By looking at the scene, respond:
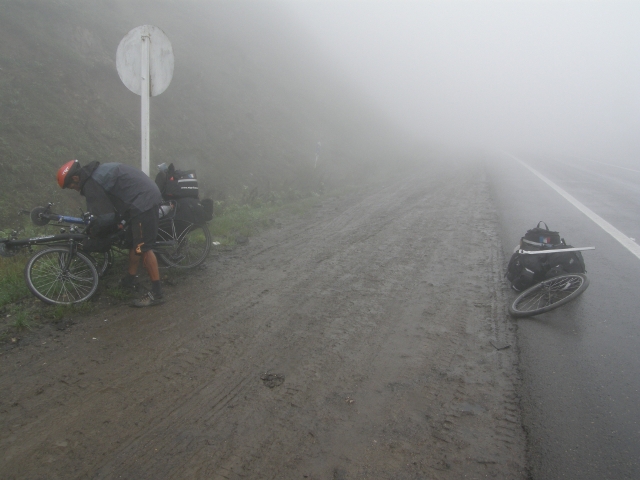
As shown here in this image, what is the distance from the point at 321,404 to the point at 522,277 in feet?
11.4

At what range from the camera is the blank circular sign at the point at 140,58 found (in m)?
5.57

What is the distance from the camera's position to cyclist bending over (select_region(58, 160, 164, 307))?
14.6ft

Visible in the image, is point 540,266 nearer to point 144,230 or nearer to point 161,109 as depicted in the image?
point 144,230

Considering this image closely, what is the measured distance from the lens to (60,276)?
4602 mm

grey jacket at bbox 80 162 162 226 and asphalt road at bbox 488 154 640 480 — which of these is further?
grey jacket at bbox 80 162 162 226

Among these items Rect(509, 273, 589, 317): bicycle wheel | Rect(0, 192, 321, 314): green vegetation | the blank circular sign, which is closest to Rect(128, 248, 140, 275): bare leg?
Rect(0, 192, 321, 314): green vegetation

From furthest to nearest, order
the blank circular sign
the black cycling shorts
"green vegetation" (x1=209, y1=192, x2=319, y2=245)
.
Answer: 1. "green vegetation" (x1=209, y1=192, x2=319, y2=245)
2. the blank circular sign
3. the black cycling shorts

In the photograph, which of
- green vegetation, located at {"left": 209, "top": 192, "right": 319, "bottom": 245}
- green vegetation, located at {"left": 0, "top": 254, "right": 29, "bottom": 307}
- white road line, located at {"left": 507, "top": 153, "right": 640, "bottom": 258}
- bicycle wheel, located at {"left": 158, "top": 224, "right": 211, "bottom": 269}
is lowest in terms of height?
green vegetation, located at {"left": 0, "top": 254, "right": 29, "bottom": 307}

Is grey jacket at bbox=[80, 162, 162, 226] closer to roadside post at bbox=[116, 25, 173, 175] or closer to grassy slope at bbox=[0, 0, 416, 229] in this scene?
roadside post at bbox=[116, 25, 173, 175]

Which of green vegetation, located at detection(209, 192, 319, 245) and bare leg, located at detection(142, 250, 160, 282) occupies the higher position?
bare leg, located at detection(142, 250, 160, 282)

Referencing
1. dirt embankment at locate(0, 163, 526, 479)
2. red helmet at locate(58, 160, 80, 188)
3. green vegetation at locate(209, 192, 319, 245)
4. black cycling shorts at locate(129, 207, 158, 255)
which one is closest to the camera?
dirt embankment at locate(0, 163, 526, 479)

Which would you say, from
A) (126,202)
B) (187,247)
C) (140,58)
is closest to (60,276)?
(126,202)

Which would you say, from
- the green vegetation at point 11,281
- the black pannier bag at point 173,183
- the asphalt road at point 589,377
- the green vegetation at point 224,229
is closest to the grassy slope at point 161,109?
the green vegetation at point 224,229

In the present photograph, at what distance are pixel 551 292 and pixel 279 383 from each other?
3.67 metres
